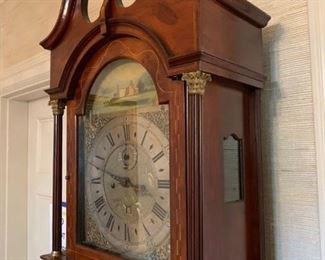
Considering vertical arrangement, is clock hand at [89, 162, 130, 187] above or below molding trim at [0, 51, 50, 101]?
below

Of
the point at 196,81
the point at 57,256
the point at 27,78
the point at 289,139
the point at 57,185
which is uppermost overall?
the point at 27,78

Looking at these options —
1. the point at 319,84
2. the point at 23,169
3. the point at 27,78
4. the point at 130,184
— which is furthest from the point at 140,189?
the point at 23,169

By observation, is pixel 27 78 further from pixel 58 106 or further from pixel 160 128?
pixel 160 128

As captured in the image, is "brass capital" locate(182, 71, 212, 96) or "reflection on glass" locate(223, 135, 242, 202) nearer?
"brass capital" locate(182, 71, 212, 96)

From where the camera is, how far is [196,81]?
64 centimetres

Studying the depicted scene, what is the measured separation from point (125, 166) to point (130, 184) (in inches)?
1.8

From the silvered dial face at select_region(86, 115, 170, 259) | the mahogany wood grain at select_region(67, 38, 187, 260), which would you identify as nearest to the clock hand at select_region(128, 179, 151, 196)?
the silvered dial face at select_region(86, 115, 170, 259)

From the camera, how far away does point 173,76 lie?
0.68m

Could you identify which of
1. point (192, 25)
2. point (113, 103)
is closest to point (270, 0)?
point (192, 25)

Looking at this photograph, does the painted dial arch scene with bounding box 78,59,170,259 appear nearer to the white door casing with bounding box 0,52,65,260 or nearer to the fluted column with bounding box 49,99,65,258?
the fluted column with bounding box 49,99,65,258

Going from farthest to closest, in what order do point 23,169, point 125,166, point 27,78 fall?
point 23,169, point 27,78, point 125,166

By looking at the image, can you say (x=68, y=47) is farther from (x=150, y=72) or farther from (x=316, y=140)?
(x=316, y=140)

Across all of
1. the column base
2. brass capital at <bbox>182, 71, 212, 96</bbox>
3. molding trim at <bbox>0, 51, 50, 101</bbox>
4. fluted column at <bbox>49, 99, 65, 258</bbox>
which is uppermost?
molding trim at <bbox>0, 51, 50, 101</bbox>

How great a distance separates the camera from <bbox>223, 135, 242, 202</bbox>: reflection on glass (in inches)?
29.6
